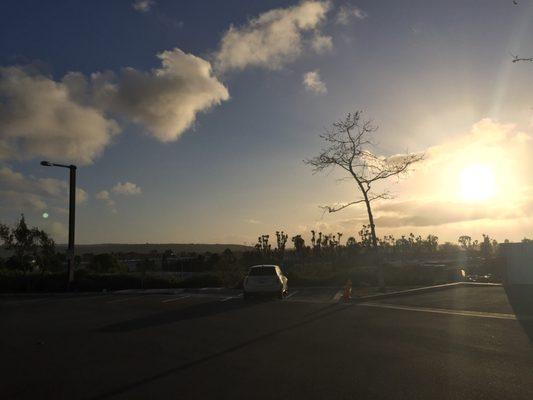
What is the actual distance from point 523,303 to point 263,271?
992 centimetres

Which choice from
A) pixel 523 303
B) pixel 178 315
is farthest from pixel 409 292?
pixel 178 315

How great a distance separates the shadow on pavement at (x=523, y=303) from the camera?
1249 cm

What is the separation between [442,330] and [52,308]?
15424mm

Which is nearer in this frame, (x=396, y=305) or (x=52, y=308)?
(x=396, y=305)

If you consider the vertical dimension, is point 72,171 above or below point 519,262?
above

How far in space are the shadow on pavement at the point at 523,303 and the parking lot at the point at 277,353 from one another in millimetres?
246

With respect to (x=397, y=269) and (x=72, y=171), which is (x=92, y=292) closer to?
(x=72, y=171)

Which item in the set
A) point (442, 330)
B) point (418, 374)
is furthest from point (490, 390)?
point (442, 330)

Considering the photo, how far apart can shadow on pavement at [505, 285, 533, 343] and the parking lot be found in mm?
246

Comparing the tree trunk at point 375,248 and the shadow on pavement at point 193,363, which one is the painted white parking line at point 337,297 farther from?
the shadow on pavement at point 193,363

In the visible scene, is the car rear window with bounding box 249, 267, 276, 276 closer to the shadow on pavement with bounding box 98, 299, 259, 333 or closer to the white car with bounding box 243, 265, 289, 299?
the white car with bounding box 243, 265, 289, 299

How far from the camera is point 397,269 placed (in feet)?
114

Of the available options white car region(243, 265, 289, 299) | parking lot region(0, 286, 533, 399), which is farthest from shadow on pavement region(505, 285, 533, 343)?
white car region(243, 265, 289, 299)

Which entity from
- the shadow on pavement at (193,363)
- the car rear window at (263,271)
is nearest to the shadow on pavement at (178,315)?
the car rear window at (263,271)
